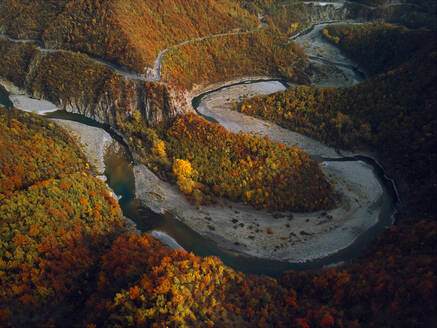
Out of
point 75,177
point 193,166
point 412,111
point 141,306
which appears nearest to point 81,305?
point 141,306

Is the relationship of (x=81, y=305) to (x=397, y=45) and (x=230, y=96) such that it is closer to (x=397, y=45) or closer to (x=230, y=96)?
(x=230, y=96)

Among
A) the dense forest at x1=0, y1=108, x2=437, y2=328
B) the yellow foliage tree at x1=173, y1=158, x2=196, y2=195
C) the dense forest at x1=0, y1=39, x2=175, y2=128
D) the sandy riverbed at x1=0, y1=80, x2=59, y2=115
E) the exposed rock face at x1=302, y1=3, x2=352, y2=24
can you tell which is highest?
the exposed rock face at x1=302, y1=3, x2=352, y2=24

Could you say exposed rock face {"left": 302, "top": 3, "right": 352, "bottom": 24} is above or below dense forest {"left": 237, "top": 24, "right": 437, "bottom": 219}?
above

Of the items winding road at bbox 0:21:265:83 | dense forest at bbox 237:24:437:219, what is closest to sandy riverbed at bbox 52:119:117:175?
winding road at bbox 0:21:265:83

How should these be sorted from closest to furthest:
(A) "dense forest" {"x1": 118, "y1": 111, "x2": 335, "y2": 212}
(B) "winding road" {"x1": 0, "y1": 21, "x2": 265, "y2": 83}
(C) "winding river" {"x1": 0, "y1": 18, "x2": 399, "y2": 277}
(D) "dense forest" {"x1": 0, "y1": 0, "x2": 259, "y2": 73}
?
(C) "winding river" {"x1": 0, "y1": 18, "x2": 399, "y2": 277}
(A) "dense forest" {"x1": 118, "y1": 111, "x2": 335, "y2": 212}
(B) "winding road" {"x1": 0, "y1": 21, "x2": 265, "y2": 83}
(D) "dense forest" {"x1": 0, "y1": 0, "x2": 259, "y2": 73}

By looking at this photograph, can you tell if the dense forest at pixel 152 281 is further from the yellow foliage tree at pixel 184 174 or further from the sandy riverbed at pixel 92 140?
the sandy riverbed at pixel 92 140

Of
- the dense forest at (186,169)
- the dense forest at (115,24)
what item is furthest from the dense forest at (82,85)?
the dense forest at (115,24)

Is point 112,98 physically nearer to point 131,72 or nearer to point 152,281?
point 131,72

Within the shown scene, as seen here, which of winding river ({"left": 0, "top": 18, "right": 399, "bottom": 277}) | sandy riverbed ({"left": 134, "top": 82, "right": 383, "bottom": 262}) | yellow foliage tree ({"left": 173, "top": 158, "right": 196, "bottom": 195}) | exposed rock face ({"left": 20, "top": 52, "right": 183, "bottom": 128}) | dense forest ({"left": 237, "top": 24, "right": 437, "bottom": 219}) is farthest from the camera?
exposed rock face ({"left": 20, "top": 52, "right": 183, "bottom": 128})

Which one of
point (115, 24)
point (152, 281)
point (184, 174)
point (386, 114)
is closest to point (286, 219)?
point (184, 174)

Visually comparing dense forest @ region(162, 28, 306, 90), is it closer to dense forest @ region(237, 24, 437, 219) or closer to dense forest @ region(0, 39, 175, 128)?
dense forest @ region(0, 39, 175, 128)
